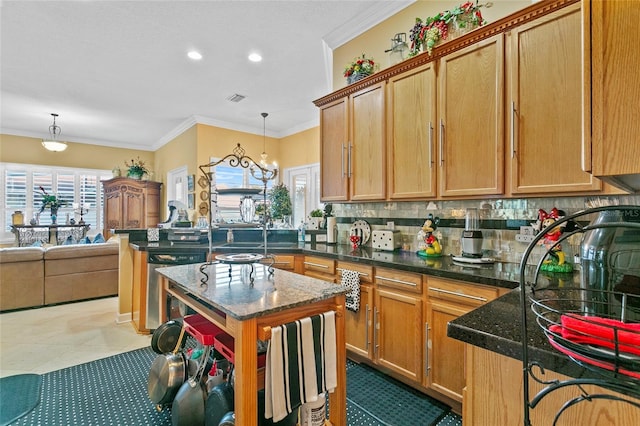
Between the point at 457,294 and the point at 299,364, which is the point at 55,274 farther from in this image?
the point at 457,294

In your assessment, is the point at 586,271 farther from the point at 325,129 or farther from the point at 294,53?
the point at 294,53

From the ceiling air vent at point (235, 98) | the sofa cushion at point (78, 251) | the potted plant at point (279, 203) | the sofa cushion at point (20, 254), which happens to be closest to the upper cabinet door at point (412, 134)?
the ceiling air vent at point (235, 98)

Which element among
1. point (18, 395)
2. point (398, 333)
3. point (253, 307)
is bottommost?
point (18, 395)

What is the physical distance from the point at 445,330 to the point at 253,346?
1.29m

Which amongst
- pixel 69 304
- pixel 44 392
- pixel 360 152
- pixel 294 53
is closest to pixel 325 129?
pixel 360 152

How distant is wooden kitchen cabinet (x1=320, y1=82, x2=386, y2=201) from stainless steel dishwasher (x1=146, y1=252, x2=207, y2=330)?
165 centimetres

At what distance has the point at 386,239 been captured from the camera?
2.88 m

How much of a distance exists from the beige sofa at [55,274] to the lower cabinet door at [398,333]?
4138 mm

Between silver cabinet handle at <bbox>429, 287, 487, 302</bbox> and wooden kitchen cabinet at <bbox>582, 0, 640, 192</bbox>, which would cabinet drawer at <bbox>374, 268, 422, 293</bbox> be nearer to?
silver cabinet handle at <bbox>429, 287, 487, 302</bbox>

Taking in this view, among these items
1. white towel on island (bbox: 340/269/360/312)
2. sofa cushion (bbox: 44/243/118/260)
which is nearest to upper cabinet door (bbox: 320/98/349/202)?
white towel on island (bbox: 340/269/360/312)

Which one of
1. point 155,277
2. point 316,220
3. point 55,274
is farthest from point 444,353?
point 55,274

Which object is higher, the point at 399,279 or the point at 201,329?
the point at 399,279

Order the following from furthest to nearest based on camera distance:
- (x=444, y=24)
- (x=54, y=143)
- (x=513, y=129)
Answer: (x=54, y=143) → (x=444, y=24) → (x=513, y=129)

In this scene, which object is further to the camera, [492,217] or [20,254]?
[20,254]
